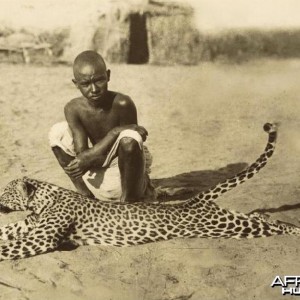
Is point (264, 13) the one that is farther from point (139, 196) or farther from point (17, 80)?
point (139, 196)

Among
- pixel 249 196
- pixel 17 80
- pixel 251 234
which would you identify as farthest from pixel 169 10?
pixel 251 234

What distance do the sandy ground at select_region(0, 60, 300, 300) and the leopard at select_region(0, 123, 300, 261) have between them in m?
0.06

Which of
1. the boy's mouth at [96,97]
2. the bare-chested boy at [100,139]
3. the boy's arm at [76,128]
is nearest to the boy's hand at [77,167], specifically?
the bare-chested boy at [100,139]

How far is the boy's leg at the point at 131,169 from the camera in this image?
12.6ft

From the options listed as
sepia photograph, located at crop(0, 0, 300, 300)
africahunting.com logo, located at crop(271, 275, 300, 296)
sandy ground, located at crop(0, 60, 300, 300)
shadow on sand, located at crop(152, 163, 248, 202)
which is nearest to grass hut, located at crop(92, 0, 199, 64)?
sepia photograph, located at crop(0, 0, 300, 300)

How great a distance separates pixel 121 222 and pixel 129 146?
51 centimetres

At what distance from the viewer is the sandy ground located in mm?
3309

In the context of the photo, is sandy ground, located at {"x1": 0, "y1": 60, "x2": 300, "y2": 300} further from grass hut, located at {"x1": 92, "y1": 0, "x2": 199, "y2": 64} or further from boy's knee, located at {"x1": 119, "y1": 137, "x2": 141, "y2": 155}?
boy's knee, located at {"x1": 119, "y1": 137, "x2": 141, "y2": 155}

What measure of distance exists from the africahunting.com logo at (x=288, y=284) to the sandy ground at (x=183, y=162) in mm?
41

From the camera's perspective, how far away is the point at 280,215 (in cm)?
409

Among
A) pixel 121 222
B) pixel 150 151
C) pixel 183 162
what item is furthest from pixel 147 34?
pixel 121 222

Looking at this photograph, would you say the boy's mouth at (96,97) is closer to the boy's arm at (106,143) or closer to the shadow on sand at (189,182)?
the boy's arm at (106,143)

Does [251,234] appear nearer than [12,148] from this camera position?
Yes

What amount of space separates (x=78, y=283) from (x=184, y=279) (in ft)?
1.94
